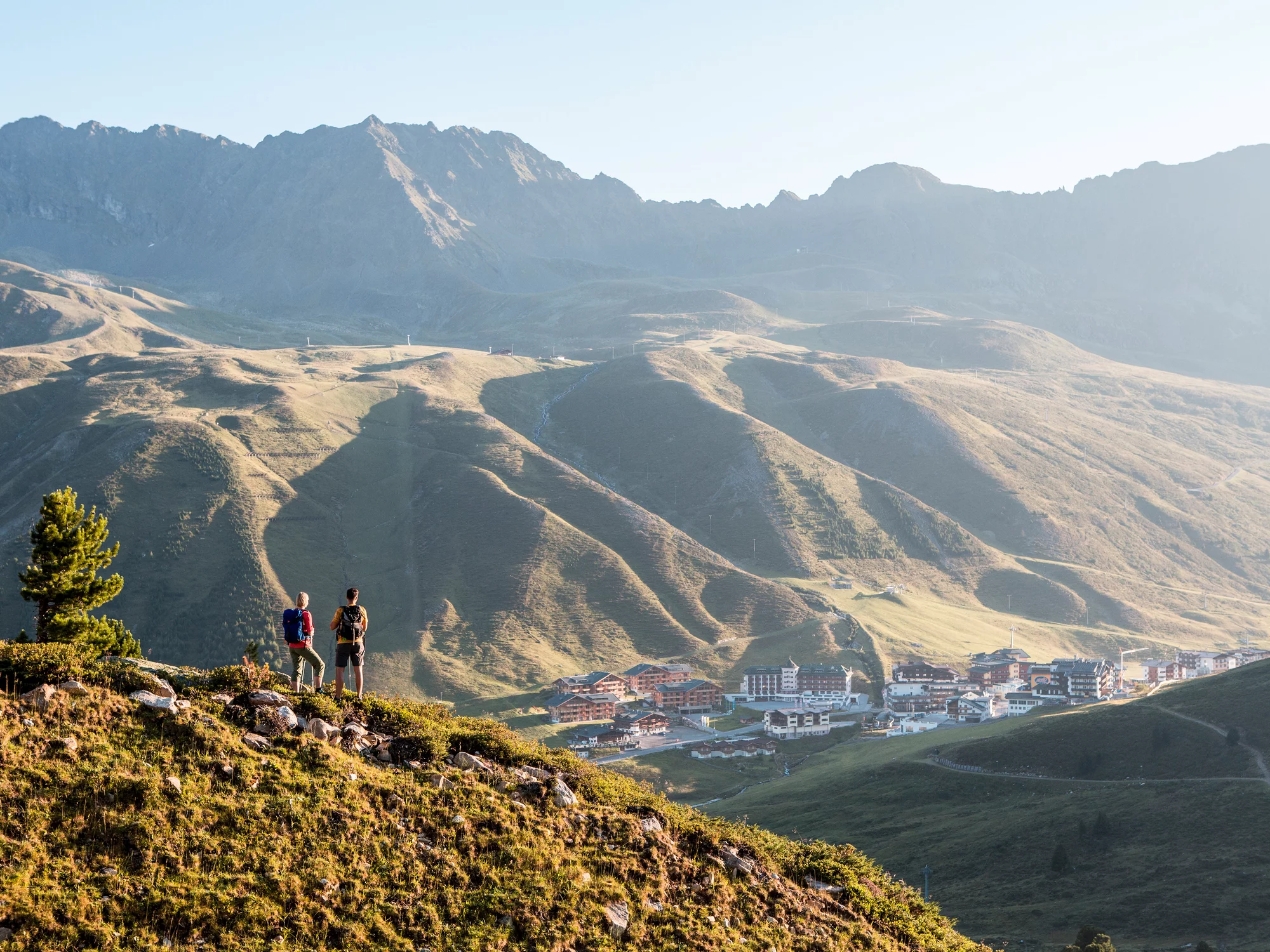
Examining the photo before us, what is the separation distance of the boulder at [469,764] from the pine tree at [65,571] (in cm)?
1971

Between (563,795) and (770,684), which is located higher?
(563,795)

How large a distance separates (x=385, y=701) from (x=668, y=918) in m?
7.78

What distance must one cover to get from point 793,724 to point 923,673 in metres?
28.8

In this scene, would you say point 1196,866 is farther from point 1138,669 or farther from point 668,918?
point 1138,669

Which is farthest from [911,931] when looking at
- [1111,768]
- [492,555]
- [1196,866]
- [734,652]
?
[492,555]

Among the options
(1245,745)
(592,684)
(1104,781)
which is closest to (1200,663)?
(1245,745)

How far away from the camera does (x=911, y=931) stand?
23.7 m

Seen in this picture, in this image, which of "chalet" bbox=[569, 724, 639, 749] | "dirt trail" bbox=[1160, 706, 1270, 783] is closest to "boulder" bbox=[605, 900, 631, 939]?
"dirt trail" bbox=[1160, 706, 1270, 783]

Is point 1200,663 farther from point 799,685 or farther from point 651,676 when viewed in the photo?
point 651,676

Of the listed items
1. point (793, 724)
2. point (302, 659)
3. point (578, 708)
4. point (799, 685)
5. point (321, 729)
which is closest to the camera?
point (321, 729)

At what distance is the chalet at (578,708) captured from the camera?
13425 centimetres

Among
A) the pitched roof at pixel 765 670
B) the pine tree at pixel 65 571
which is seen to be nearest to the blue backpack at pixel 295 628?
the pine tree at pixel 65 571

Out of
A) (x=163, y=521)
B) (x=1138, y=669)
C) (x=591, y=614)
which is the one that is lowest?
(x=1138, y=669)

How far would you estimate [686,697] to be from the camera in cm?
14825
